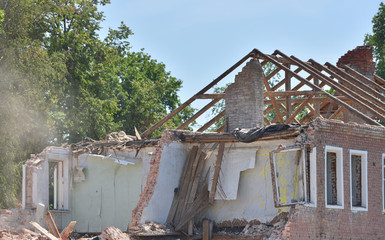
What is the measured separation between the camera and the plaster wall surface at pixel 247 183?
715 inches

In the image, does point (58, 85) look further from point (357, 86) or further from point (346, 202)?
point (346, 202)

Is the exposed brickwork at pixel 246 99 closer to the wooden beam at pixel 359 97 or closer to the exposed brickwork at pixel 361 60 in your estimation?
the wooden beam at pixel 359 97

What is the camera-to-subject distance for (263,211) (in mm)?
18234

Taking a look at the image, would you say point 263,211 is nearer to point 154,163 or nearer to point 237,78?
point 154,163

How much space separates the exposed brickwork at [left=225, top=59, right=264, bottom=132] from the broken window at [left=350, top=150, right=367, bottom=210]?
3.15m

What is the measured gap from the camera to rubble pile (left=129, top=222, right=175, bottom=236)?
17.6m

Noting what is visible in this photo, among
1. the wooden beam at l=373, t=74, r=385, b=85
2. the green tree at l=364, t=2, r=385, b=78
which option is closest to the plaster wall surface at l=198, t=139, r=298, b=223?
the wooden beam at l=373, t=74, r=385, b=85

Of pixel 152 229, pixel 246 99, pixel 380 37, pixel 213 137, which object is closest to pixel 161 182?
pixel 152 229

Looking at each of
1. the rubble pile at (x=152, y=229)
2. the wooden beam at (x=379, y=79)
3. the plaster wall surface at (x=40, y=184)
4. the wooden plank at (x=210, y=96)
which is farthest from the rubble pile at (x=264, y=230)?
the wooden beam at (x=379, y=79)

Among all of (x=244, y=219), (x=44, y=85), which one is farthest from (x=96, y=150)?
(x=44, y=85)

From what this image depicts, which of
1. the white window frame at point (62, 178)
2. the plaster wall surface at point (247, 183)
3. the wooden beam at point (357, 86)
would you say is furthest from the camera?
the white window frame at point (62, 178)

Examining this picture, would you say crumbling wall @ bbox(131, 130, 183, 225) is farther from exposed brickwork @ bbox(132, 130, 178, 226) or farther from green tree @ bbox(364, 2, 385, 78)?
green tree @ bbox(364, 2, 385, 78)

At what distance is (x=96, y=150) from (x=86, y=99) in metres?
10.4

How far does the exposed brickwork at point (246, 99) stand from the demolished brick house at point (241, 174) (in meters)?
0.03
